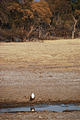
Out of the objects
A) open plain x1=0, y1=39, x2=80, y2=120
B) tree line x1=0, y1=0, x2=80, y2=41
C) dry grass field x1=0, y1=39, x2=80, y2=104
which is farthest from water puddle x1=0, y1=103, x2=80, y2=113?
tree line x1=0, y1=0, x2=80, y2=41

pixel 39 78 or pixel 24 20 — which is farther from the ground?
pixel 24 20

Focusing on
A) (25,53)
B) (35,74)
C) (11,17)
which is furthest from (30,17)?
(35,74)

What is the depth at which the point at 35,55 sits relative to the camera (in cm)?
1515

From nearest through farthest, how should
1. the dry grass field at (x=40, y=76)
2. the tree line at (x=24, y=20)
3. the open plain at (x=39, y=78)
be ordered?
the open plain at (x=39, y=78), the dry grass field at (x=40, y=76), the tree line at (x=24, y=20)

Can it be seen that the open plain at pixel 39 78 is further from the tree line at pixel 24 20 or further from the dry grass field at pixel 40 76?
the tree line at pixel 24 20

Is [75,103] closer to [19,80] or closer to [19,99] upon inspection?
[19,99]

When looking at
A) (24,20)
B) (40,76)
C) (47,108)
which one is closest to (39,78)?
(40,76)

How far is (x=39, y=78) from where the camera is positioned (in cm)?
1027

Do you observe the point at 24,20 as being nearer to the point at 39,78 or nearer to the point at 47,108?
the point at 39,78

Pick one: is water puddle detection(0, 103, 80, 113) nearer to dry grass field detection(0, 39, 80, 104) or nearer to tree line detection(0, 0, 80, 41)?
dry grass field detection(0, 39, 80, 104)

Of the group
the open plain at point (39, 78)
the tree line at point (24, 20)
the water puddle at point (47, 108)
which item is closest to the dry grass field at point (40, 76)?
the open plain at point (39, 78)

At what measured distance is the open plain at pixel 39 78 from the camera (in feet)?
26.3

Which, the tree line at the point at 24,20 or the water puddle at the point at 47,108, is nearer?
the water puddle at the point at 47,108

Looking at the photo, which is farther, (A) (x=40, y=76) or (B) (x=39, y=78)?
(A) (x=40, y=76)
